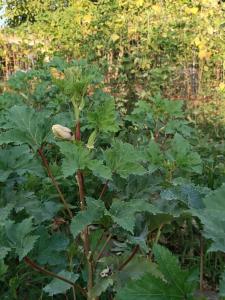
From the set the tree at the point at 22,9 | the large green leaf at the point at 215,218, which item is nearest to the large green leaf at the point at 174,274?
the large green leaf at the point at 215,218

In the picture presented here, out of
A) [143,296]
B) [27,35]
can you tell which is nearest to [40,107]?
[143,296]

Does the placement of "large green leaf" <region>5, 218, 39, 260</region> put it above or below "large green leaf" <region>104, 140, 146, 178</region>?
below

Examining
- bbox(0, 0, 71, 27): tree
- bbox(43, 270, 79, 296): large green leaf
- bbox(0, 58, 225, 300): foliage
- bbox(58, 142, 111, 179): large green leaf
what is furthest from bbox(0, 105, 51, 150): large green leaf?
bbox(0, 0, 71, 27): tree

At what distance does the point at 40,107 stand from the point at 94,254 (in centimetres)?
Answer: 226

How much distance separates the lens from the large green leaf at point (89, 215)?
56.5 inches

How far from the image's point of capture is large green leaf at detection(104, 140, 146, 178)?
1.54m

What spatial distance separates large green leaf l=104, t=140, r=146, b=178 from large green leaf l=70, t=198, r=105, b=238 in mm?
132

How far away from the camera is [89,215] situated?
1456 millimetres

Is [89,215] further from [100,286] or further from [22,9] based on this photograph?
[22,9]

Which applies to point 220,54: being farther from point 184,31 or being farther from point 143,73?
point 143,73

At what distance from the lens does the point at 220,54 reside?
6066 millimetres

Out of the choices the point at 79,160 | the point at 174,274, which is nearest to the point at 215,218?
the point at 174,274

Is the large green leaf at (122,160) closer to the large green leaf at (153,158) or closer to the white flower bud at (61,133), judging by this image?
the white flower bud at (61,133)

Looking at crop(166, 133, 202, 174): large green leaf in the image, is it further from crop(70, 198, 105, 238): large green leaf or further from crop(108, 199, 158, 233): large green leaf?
crop(70, 198, 105, 238): large green leaf
